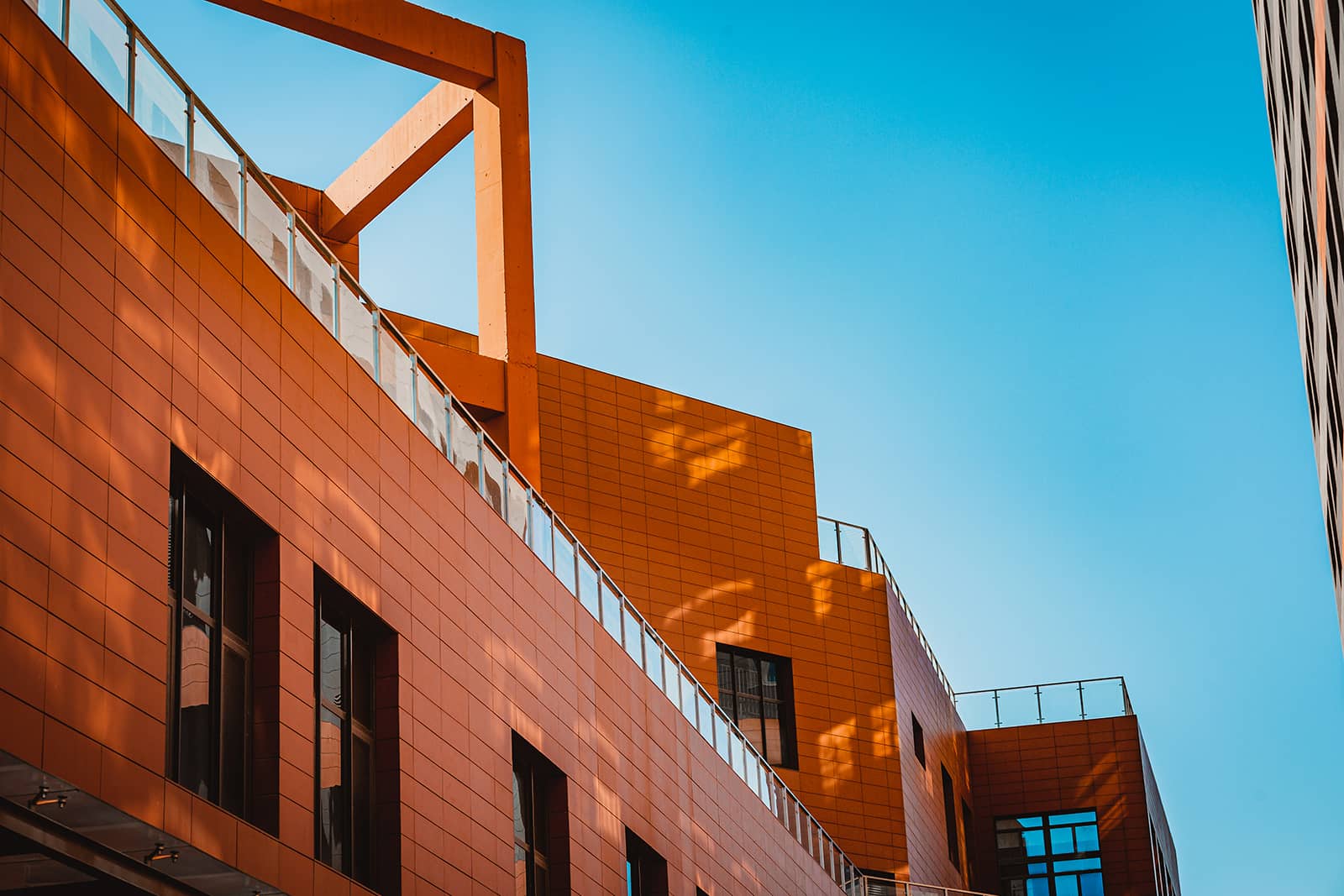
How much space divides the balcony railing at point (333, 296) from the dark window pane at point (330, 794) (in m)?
3.94

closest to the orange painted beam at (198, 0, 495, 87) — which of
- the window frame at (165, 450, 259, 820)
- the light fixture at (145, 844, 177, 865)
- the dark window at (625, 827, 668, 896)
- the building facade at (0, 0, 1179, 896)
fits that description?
the building facade at (0, 0, 1179, 896)

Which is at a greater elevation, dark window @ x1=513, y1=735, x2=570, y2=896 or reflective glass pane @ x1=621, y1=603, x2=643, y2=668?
reflective glass pane @ x1=621, y1=603, x2=643, y2=668

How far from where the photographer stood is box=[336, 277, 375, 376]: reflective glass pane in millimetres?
18859

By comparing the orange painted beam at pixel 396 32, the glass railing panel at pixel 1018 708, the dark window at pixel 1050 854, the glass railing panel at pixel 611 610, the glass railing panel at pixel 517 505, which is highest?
the orange painted beam at pixel 396 32

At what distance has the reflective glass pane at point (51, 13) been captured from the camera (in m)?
13.5

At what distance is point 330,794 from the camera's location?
17328mm

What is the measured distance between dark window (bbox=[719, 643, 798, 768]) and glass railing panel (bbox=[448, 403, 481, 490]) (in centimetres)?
1881

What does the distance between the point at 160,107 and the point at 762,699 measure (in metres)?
27.7

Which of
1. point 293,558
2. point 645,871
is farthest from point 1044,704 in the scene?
point 293,558

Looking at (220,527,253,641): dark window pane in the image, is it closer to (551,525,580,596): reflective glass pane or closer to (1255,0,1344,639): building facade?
(551,525,580,596): reflective glass pane

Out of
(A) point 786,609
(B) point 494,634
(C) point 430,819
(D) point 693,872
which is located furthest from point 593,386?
(C) point 430,819

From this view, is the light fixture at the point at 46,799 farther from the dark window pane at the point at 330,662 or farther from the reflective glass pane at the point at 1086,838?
the reflective glass pane at the point at 1086,838

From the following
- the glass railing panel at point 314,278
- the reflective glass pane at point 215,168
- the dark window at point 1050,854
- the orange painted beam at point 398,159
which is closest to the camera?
the reflective glass pane at point 215,168

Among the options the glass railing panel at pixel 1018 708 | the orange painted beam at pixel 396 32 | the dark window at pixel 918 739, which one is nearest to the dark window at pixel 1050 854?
the glass railing panel at pixel 1018 708
